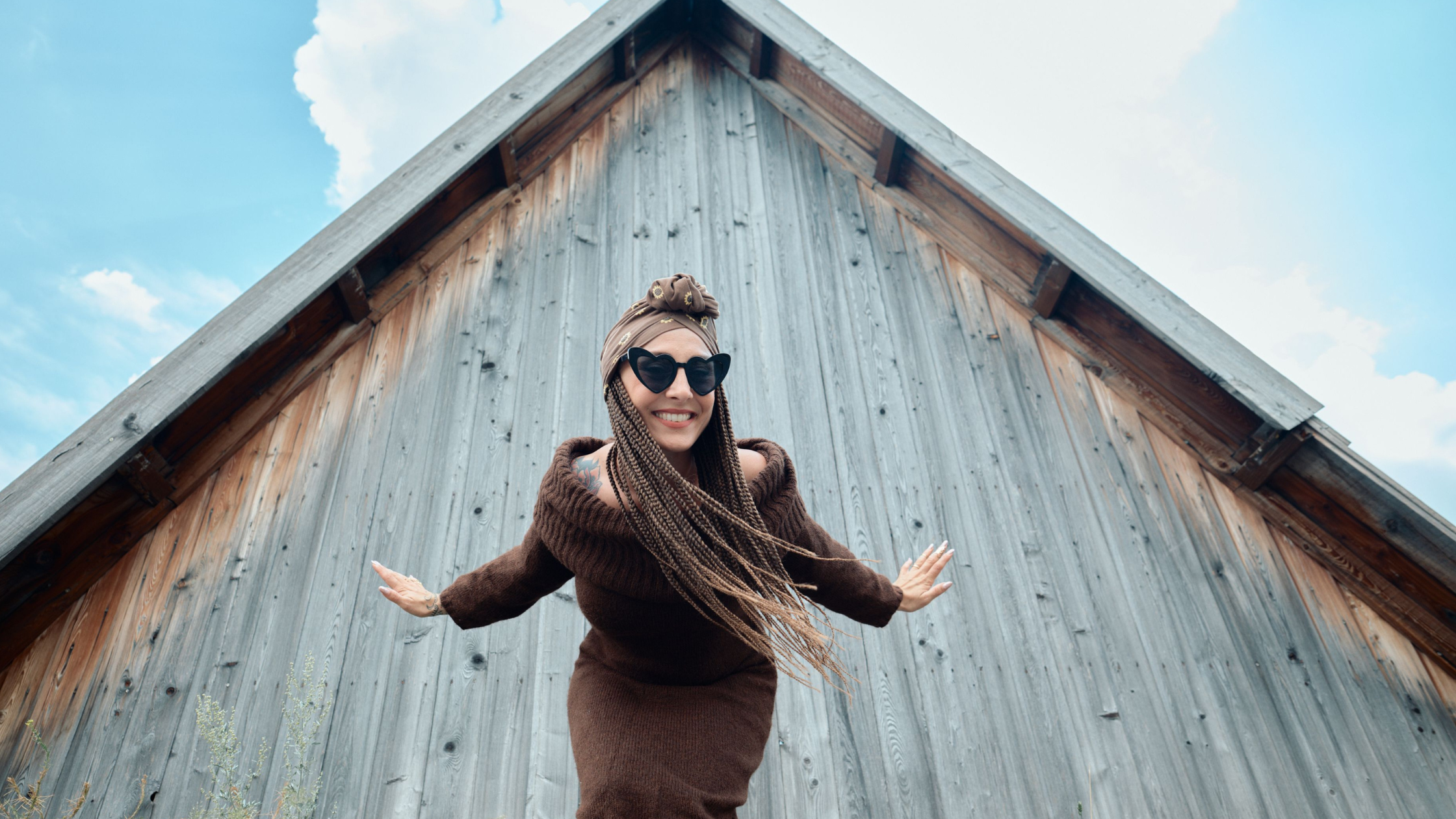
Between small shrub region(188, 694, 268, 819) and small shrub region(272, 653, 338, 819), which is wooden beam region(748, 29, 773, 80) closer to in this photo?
small shrub region(272, 653, 338, 819)

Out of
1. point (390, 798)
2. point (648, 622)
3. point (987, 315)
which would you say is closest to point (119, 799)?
point (390, 798)

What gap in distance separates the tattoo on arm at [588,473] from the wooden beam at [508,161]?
2.61 meters

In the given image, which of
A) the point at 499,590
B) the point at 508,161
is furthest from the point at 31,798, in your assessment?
the point at 508,161

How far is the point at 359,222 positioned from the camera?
10.9ft

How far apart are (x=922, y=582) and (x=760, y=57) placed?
12.3 feet

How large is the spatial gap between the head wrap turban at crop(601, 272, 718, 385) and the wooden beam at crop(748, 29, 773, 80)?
11.0ft

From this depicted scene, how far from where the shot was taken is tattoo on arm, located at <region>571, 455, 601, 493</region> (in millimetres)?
1796

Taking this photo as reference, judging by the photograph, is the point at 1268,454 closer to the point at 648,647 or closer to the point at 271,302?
the point at 648,647

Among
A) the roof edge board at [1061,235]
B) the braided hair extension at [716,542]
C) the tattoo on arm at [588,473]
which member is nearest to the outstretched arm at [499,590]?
the tattoo on arm at [588,473]

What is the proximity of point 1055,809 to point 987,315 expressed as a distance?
7.25 feet

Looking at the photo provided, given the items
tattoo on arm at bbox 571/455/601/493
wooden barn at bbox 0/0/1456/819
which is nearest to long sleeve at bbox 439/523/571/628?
tattoo on arm at bbox 571/455/601/493

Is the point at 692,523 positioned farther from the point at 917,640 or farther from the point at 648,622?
the point at 917,640

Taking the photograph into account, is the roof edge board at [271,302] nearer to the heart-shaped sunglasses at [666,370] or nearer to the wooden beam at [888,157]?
the wooden beam at [888,157]

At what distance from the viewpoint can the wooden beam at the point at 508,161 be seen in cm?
404
